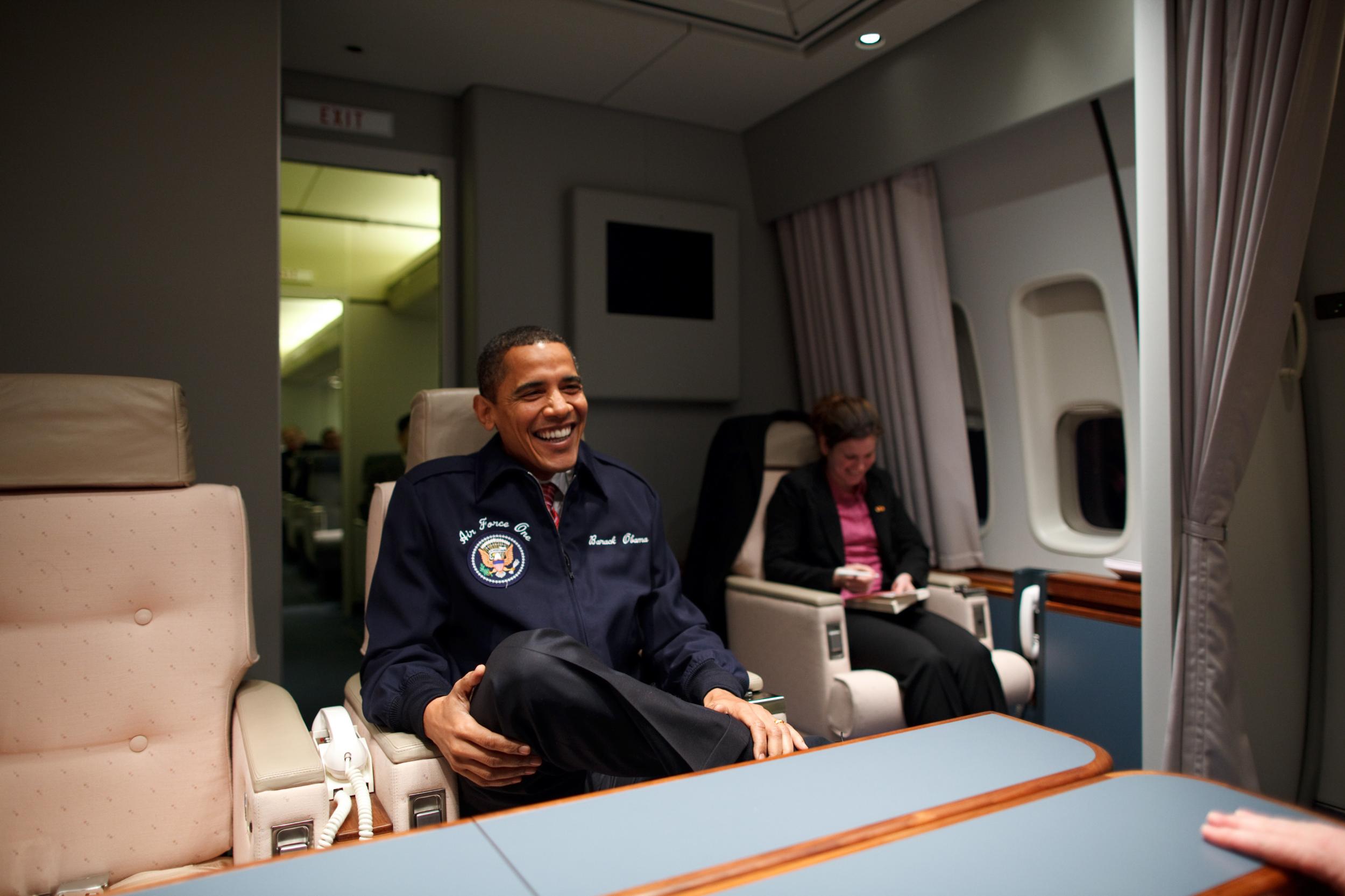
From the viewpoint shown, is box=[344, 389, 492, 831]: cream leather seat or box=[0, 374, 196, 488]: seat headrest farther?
box=[0, 374, 196, 488]: seat headrest

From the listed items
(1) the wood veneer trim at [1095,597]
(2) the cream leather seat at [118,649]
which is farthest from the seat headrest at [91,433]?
(1) the wood veneer trim at [1095,597]

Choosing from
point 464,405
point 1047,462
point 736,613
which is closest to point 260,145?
point 464,405

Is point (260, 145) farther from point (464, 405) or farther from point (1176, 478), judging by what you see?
point (1176, 478)

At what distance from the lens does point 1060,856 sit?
2.88 ft

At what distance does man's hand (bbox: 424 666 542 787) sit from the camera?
4.84 ft

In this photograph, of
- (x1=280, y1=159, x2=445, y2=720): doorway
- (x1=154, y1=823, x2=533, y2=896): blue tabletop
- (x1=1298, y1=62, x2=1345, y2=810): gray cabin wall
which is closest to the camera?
(x1=154, y1=823, x2=533, y2=896): blue tabletop

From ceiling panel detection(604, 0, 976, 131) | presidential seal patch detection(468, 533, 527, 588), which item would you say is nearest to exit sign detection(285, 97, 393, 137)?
ceiling panel detection(604, 0, 976, 131)

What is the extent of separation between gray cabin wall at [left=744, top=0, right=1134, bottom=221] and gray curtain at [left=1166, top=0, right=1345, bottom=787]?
2.02 ft

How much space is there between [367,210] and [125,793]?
4948 mm

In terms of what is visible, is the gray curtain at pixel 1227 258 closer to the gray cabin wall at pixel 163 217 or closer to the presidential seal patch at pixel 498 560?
the presidential seal patch at pixel 498 560

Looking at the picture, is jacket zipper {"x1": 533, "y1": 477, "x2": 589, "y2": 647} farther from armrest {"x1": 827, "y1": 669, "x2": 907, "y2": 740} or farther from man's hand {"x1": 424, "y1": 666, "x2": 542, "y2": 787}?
armrest {"x1": 827, "y1": 669, "x2": 907, "y2": 740}

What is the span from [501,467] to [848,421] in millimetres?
1695

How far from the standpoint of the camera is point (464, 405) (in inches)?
87.0

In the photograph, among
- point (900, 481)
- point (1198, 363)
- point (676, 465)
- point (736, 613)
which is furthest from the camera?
point (676, 465)
